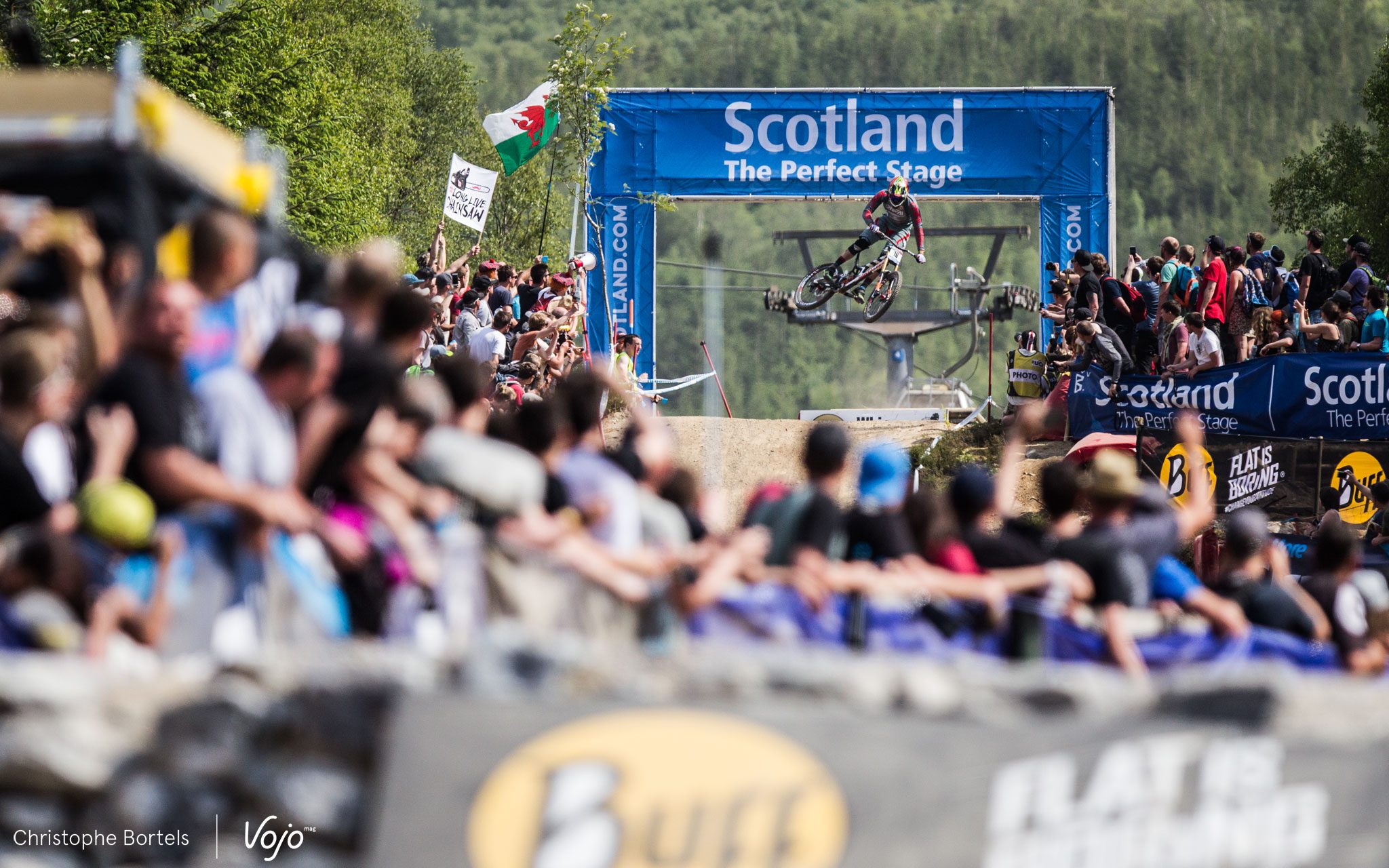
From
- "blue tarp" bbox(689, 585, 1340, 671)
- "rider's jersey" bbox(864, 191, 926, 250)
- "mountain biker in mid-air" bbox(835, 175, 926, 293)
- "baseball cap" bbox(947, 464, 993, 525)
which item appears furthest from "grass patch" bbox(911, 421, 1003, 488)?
"blue tarp" bbox(689, 585, 1340, 671)

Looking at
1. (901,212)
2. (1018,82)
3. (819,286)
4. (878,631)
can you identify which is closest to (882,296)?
(819,286)

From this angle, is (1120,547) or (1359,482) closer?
(1120,547)

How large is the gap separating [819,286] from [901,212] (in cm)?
238

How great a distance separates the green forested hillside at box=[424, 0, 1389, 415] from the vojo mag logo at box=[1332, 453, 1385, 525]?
89.6 metres

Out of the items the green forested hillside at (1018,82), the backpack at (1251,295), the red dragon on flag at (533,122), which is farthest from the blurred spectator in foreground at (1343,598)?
the green forested hillside at (1018,82)

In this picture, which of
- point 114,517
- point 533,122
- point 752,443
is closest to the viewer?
point 114,517

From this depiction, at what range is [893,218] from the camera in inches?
906

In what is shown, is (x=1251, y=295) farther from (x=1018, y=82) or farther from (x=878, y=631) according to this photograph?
(x=1018, y=82)

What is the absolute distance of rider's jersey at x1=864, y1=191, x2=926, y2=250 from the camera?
22812 millimetres

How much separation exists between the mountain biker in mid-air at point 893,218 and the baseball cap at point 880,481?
55.9ft

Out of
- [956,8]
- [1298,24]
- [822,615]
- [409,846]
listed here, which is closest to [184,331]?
[409,846]

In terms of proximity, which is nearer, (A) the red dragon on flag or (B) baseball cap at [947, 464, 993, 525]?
(B) baseball cap at [947, 464, 993, 525]

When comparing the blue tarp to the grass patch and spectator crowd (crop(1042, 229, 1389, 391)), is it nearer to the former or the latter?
spectator crowd (crop(1042, 229, 1389, 391))

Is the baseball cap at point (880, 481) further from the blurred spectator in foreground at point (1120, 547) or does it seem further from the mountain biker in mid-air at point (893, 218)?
the mountain biker in mid-air at point (893, 218)
